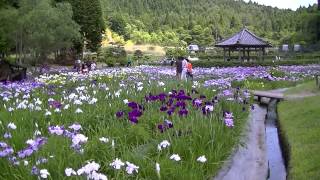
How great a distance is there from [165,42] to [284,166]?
10848 centimetres

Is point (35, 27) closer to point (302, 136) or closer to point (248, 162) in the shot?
point (302, 136)

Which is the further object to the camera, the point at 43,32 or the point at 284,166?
the point at 43,32

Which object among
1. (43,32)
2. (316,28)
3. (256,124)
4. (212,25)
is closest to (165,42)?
(212,25)

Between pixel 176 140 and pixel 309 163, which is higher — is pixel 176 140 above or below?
above

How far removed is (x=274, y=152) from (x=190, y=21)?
126 metres

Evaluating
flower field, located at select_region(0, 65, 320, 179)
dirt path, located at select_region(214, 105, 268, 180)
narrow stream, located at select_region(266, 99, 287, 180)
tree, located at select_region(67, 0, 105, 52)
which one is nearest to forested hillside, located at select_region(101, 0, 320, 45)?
tree, located at select_region(67, 0, 105, 52)

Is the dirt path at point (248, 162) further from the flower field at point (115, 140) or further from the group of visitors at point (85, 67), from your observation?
the group of visitors at point (85, 67)

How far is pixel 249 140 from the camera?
9773 mm

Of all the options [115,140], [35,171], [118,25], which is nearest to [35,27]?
[115,140]

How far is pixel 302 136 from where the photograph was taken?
9617 millimetres

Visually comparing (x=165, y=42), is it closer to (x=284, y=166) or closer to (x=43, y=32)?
(x=43, y=32)

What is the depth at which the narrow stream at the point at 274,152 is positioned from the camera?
846 cm

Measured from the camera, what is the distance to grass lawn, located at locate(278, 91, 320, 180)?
7218mm

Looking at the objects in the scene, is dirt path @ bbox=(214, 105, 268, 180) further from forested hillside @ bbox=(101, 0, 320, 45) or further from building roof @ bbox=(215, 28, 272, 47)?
forested hillside @ bbox=(101, 0, 320, 45)
